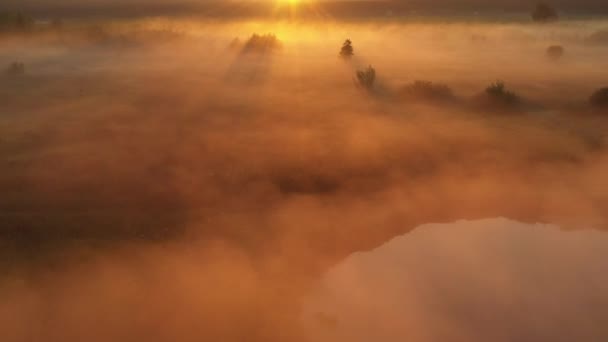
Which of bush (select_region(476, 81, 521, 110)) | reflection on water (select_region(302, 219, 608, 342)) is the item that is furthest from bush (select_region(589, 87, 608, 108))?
reflection on water (select_region(302, 219, 608, 342))

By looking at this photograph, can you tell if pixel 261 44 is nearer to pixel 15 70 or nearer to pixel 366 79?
pixel 366 79

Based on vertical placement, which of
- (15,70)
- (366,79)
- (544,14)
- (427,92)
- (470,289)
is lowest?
(470,289)

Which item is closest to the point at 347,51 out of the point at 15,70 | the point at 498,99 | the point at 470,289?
the point at 498,99

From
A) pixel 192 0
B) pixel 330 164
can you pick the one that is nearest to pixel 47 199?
pixel 330 164

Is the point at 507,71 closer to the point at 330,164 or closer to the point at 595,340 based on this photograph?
the point at 330,164

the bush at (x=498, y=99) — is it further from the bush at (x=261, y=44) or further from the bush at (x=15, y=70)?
the bush at (x=15, y=70)

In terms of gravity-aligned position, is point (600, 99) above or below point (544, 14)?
below

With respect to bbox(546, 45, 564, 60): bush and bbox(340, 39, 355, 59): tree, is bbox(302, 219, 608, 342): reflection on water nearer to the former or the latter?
bbox(340, 39, 355, 59): tree

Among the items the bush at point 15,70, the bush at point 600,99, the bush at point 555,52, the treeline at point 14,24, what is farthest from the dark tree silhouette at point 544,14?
the bush at point 15,70
